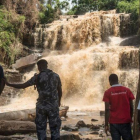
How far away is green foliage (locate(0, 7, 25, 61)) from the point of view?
18.0 metres

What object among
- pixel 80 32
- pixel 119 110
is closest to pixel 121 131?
pixel 119 110

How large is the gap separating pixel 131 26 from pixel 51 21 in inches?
317

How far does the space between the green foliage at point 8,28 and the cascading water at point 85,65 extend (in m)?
2.52

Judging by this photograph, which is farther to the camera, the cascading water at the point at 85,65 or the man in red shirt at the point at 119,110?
the cascading water at the point at 85,65

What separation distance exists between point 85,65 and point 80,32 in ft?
16.4

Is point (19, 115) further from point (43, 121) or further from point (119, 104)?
point (119, 104)

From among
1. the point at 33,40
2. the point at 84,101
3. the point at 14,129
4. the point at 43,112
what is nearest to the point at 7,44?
the point at 33,40

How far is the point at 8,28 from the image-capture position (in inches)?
762

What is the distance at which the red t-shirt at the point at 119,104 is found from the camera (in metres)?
3.75

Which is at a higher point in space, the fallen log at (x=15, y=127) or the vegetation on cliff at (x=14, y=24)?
the vegetation on cliff at (x=14, y=24)

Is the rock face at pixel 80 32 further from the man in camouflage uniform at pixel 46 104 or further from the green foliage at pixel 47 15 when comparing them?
the man in camouflage uniform at pixel 46 104

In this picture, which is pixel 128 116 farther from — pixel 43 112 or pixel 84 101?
pixel 84 101

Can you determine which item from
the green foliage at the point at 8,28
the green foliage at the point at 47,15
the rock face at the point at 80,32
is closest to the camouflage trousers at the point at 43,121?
the green foliage at the point at 8,28

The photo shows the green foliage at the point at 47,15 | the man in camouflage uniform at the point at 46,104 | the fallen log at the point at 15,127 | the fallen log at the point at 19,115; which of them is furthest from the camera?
the green foliage at the point at 47,15
